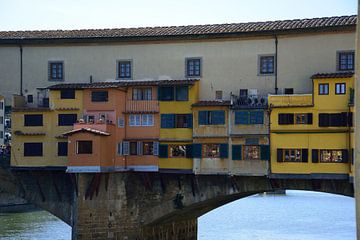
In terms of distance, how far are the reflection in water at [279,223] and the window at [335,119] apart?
1443 centimetres

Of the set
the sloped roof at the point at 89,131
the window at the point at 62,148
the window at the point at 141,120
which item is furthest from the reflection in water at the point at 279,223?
the sloped roof at the point at 89,131

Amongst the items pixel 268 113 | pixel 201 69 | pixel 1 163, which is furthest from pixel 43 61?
pixel 268 113

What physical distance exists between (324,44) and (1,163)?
16077mm

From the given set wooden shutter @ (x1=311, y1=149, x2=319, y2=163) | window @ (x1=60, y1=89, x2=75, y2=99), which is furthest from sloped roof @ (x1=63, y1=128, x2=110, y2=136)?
wooden shutter @ (x1=311, y1=149, x2=319, y2=163)

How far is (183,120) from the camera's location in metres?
27.4

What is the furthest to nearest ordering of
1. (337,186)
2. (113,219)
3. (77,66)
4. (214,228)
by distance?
(214,228) < (77,66) < (113,219) < (337,186)

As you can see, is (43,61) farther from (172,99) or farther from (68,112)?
(172,99)

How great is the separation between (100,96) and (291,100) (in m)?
8.48

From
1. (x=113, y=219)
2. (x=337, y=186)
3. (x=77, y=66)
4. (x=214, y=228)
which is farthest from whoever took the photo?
(x=214, y=228)

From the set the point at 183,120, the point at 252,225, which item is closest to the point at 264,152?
the point at 183,120

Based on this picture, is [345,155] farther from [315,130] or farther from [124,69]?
[124,69]

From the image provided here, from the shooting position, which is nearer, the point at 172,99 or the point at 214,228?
the point at 172,99

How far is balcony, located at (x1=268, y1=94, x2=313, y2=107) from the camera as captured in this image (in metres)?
25.2

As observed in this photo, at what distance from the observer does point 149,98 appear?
27922 millimetres
